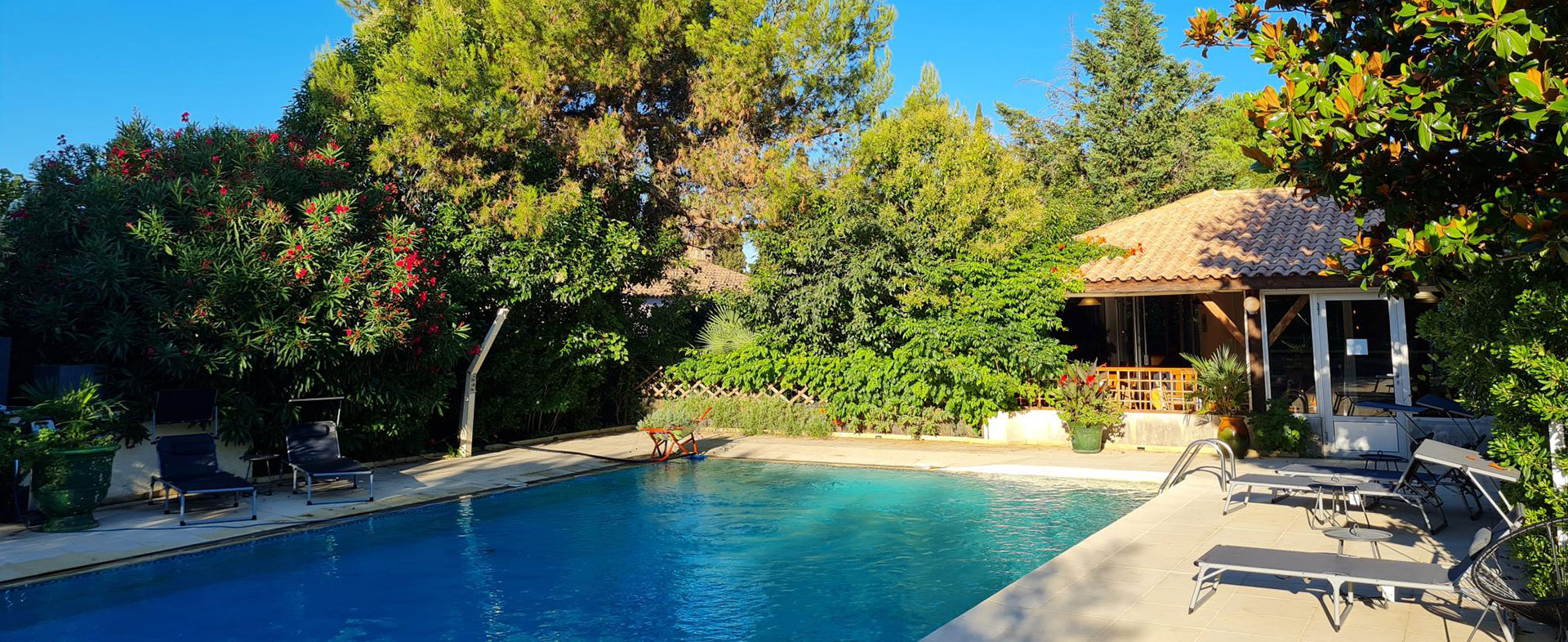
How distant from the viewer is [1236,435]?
1298cm

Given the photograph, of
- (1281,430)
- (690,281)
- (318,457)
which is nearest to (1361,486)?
(1281,430)

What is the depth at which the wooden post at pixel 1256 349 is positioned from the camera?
13.5 meters

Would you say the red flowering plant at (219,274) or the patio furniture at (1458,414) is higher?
the red flowering plant at (219,274)

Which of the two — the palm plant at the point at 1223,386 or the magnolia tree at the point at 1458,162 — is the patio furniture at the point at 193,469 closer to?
the magnolia tree at the point at 1458,162

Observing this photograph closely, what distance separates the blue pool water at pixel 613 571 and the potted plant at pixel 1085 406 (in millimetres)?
2504

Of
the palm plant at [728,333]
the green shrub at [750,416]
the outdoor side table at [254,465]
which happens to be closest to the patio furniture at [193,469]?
the outdoor side table at [254,465]

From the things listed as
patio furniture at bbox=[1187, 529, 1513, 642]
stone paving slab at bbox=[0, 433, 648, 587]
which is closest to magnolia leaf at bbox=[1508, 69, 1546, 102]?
patio furniture at bbox=[1187, 529, 1513, 642]

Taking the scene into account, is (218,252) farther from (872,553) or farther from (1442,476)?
(1442,476)

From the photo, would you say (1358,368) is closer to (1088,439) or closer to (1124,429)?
(1124,429)

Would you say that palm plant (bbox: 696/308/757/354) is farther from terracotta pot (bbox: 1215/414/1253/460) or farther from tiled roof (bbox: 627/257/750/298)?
terracotta pot (bbox: 1215/414/1253/460)

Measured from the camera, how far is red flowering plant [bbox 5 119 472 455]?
407 inches

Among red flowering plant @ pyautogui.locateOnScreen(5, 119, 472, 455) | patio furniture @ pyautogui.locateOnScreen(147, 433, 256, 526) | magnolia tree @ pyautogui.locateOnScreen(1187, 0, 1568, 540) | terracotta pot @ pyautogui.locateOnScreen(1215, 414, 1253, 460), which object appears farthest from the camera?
terracotta pot @ pyautogui.locateOnScreen(1215, 414, 1253, 460)

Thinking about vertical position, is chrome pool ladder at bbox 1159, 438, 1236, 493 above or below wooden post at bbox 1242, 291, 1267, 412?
below

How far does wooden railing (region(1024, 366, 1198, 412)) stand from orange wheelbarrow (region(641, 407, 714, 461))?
18.6 feet
